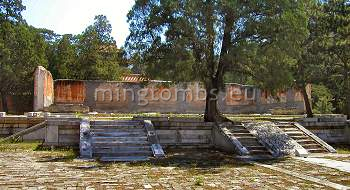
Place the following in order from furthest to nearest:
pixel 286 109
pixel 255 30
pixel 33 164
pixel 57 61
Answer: pixel 57 61
pixel 286 109
pixel 255 30
pixel 33 164

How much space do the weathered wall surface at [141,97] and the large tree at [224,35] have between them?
11.4 meters

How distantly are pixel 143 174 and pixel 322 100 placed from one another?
93.4ft

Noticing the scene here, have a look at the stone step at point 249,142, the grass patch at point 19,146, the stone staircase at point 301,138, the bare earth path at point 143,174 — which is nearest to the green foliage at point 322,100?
the stone staircase at point 301,138

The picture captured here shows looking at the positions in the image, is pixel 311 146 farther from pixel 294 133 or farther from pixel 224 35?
pixel 224 35

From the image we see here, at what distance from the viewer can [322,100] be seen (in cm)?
3388

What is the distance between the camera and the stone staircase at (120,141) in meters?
12.3

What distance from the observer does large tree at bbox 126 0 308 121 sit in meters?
13.5

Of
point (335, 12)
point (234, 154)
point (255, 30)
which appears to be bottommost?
point (234, 154)

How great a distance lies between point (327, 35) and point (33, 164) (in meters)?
14.2

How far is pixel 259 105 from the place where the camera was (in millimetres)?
29703

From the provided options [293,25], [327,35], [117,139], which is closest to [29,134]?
[117,139]

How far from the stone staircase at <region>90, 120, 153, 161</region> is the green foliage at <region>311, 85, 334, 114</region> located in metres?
22.2

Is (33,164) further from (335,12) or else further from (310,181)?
(335,12)

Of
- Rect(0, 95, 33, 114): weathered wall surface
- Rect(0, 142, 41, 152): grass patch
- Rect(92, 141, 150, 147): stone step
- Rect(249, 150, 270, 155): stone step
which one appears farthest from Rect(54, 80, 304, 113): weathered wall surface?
Rect(249, 150, 270, 155): stone step
